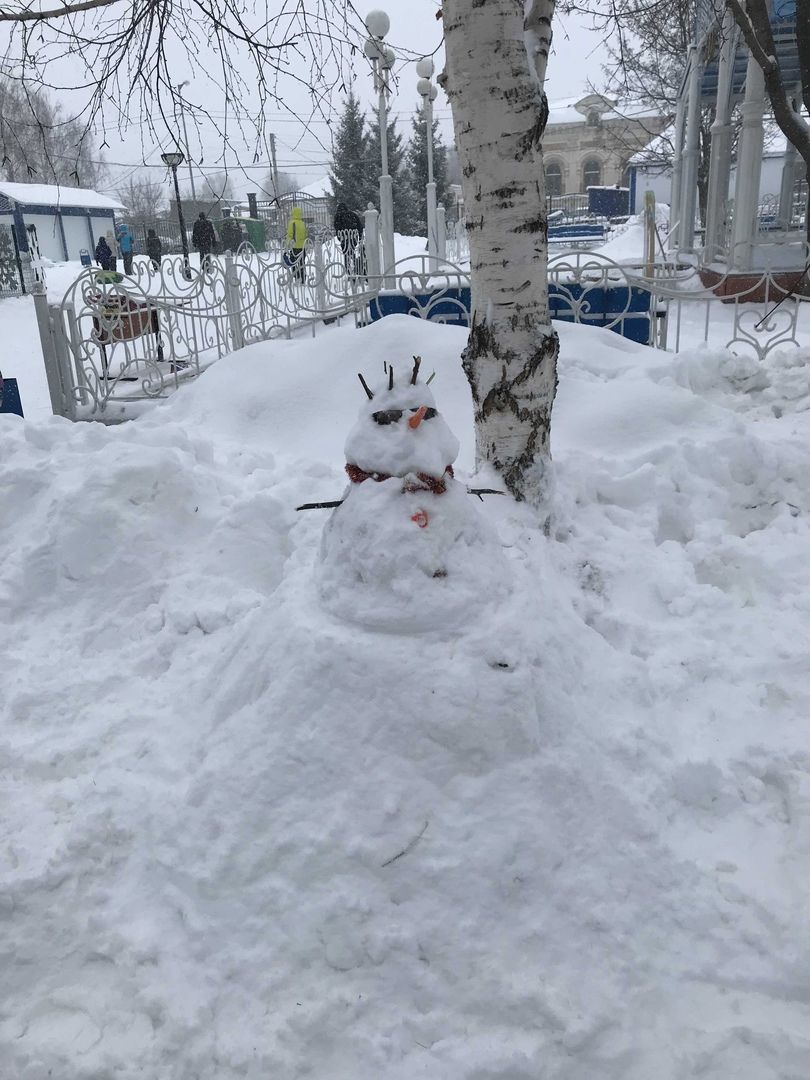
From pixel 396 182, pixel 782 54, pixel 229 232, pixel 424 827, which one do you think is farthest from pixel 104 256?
pixel 424 827

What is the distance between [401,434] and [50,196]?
28683 mm

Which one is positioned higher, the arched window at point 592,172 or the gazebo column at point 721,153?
the arched window at point 592,172

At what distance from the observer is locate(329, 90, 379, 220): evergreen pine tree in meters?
32.6

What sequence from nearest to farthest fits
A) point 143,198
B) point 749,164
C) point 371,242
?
point 749,164 → point 371,242 → point 143,198

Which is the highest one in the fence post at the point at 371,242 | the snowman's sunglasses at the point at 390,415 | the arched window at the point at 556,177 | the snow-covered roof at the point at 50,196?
the arched window at the point at 556,177

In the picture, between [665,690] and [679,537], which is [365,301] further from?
[665,690]

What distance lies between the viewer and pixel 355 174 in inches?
1329

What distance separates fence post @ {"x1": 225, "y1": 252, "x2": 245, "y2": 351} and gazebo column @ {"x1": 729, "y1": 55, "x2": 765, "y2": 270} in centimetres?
621

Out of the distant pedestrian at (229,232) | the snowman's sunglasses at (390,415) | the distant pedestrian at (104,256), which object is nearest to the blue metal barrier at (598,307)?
the snowman's sunglasses at (390,415)

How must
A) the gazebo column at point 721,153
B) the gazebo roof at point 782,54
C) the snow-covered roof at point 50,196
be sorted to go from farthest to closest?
the snow-covered roof at point 50,196 < the gazebo column at point 721,153 < the gazebo roof at point 782,54

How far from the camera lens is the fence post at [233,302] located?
8180 mm

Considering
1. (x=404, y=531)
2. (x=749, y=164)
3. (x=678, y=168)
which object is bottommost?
(x=404, y=531)

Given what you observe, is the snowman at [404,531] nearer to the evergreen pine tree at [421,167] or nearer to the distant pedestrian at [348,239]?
the distant pedestrian at [348,239]

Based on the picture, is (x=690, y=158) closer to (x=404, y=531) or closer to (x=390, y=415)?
(x=390, y=415)
